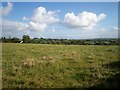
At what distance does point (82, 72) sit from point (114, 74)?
6.18 feet

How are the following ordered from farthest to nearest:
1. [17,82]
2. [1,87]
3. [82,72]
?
[82,72], [17,82], [1,87]

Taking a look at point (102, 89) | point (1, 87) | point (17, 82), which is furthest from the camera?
point (17, 82)

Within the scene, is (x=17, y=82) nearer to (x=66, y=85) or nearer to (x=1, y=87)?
(x=1, y=87)

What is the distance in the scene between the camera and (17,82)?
1053cm

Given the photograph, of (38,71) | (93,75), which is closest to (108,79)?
(93,75)

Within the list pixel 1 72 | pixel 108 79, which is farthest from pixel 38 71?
pixel 108 79

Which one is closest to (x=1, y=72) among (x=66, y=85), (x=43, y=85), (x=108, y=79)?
(x=43, y=85)

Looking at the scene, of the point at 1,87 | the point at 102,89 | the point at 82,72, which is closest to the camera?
the point at 102,89

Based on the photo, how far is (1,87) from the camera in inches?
388

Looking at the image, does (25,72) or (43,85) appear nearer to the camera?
(43,85)

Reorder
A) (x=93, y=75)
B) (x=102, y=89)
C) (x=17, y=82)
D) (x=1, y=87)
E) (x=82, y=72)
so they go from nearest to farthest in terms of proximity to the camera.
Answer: (x=102, y=89) < (x=1, y=87) < (x=17, y=82) < (x=93, y=75) < (x=82, y=72)

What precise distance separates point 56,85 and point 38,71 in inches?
123

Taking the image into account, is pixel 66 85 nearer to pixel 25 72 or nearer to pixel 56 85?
pixel 56 85

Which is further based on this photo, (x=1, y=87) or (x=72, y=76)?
(x=72, y=76)
